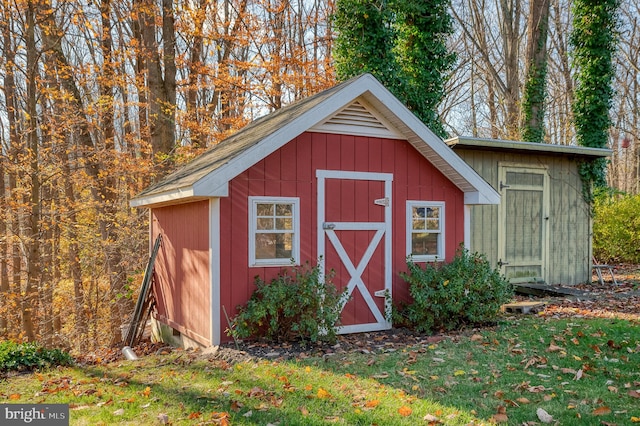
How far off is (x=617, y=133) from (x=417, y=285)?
25.9 m

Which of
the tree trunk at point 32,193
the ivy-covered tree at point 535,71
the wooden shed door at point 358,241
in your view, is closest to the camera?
the wooden shed door at point 358,241

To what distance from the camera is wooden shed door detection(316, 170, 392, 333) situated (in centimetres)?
727

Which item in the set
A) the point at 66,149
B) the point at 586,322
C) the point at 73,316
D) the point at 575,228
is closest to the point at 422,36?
the point at 575,228

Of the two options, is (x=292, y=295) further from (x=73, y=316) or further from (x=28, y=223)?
(x=73, y=316)

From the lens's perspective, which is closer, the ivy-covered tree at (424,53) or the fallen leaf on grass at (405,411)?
the fallen leaf on grass at (405,411)

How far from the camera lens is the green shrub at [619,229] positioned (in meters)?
15.6

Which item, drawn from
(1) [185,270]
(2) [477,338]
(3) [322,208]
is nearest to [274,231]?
(3) [322,208]

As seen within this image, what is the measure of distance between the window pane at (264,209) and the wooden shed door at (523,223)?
613 cm

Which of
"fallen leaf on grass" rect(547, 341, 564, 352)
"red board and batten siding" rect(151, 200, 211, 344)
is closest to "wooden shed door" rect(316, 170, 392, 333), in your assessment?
"red board and batten siding" rect(151, 200, 211, 344)

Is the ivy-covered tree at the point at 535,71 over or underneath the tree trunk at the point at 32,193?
over

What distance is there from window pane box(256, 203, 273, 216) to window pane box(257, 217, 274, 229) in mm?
73

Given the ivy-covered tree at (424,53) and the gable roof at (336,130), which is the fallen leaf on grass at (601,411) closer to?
the gable roof at (336,130)

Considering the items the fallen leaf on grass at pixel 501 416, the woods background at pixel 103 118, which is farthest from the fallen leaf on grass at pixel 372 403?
the woods background at pixel 103 118

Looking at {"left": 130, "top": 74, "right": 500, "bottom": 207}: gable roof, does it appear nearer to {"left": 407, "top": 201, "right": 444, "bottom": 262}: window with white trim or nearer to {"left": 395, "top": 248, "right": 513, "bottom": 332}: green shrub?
{"left": 407, "top": 201, "right": 444, "bottom": 262}: window with white trim
